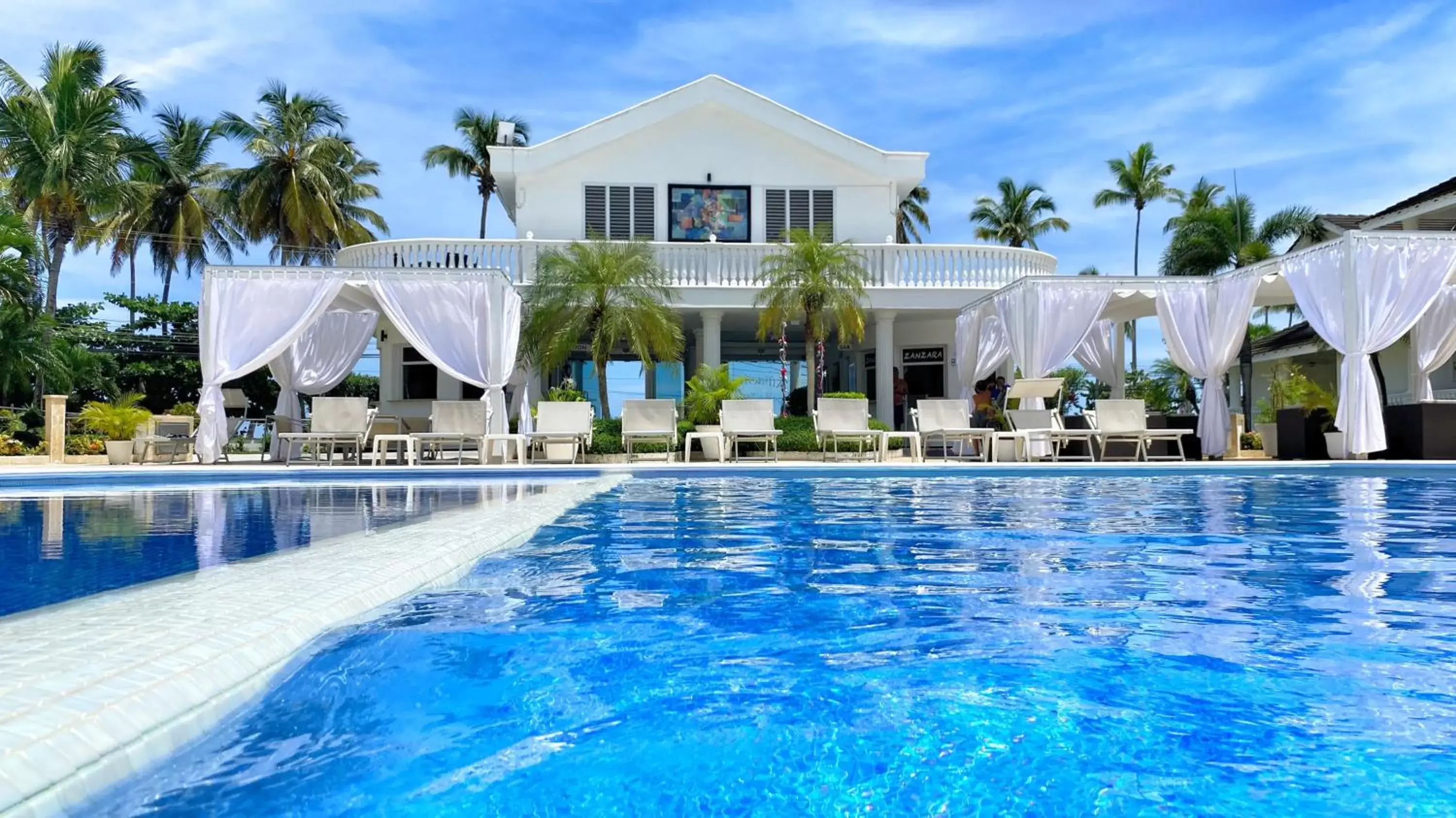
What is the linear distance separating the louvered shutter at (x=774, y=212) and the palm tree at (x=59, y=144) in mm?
16452

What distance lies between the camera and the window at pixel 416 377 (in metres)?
20.7

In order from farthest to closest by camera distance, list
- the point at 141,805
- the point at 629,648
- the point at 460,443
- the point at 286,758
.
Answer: the point at 460,443
the point at 629,648
the point at 286,758
the point at 141,805

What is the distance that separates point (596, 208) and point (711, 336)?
14.1ft

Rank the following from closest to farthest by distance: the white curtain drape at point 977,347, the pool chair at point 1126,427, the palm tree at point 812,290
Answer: the pool chair at point 1126,427 < the palm tree at point 812,290 < the white curtain drape at point 977,347

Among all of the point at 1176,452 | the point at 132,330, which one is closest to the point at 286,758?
the point at 1176,452

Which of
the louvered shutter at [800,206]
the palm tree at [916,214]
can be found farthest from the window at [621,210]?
the palm tree at [916,214]

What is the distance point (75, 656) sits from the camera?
2.51 metres

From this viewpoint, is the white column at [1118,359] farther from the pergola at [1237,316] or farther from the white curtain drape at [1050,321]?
the white curtain drape at [1050,321]

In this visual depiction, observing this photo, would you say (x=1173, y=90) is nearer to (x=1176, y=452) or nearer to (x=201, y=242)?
(x=1176, y=452)

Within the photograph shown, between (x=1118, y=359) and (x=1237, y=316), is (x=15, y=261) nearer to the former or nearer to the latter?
(x=1118, y=359)

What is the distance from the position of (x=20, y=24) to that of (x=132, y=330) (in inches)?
396

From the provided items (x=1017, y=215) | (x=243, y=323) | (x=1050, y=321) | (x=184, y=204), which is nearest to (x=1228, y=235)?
(x=1017, y=215)

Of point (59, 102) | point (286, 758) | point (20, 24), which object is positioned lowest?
point (286, 758)

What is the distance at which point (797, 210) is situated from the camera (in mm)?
21609
